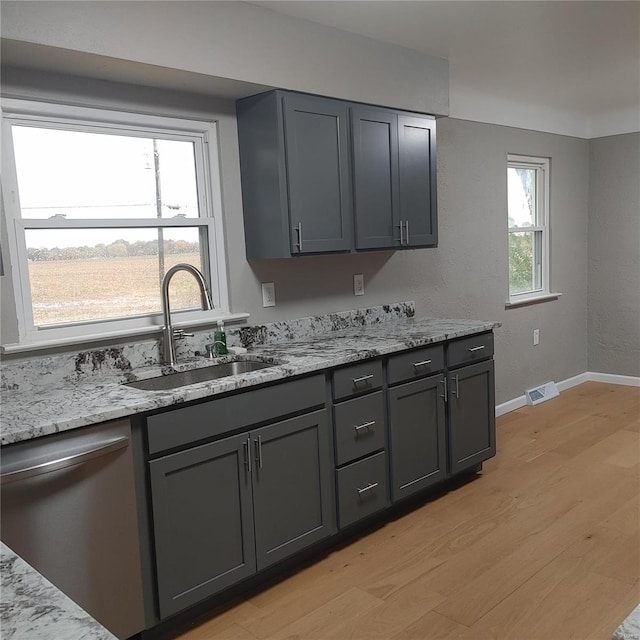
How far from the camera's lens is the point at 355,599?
2.54 metres

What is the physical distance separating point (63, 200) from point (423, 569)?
83.8 inches

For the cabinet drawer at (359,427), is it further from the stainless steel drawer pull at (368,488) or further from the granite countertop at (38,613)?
the granite countertop at (38,613)

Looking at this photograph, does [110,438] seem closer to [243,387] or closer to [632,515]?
[243,387]

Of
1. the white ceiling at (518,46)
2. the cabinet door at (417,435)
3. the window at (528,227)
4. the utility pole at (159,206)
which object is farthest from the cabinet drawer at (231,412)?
the window at (528,227)

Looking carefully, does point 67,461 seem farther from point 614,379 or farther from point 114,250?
point 614,379

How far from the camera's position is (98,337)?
8.77 feet

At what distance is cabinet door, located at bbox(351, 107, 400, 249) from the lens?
3.29 meters

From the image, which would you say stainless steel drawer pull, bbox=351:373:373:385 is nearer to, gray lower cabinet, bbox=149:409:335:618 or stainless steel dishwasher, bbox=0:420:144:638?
gray lower cabinet, bbox=149:409:335:618

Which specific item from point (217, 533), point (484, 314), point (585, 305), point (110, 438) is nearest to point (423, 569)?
point (217, 533)

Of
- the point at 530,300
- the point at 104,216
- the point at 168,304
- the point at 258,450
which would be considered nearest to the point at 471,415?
the point at 258,450

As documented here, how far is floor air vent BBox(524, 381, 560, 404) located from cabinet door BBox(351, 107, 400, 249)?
7.83ft

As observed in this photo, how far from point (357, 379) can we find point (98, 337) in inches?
44.2

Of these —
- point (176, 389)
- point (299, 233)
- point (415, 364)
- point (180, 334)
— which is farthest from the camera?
point (415, 364)

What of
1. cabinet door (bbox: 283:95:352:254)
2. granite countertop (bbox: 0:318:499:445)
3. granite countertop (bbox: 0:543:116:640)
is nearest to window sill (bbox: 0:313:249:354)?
granite countertop (bbox: 0:318:499:445)
